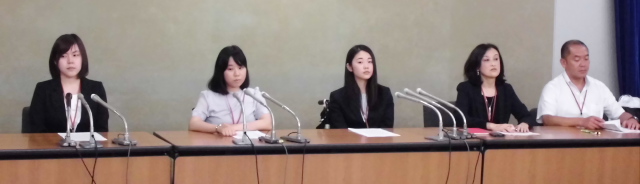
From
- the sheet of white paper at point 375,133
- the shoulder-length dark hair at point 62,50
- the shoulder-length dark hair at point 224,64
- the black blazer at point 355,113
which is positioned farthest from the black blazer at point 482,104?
the shoulder-length dark hair at point 62,50

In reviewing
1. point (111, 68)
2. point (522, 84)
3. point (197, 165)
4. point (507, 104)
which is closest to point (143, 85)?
point (111, 68)

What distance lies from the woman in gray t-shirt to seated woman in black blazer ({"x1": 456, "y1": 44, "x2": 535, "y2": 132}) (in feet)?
4.20

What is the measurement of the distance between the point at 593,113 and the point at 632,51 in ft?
4.01

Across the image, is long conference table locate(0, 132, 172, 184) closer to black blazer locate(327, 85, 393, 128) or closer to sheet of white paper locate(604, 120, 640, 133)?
black blazer locate(327, 85, 393, 128)

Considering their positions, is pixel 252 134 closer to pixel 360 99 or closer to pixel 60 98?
pixel 360 99

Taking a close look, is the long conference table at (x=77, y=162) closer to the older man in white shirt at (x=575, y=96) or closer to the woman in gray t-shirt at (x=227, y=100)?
the woman in gray t-shirt at (x=227, y=100)

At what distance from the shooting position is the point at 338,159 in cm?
381

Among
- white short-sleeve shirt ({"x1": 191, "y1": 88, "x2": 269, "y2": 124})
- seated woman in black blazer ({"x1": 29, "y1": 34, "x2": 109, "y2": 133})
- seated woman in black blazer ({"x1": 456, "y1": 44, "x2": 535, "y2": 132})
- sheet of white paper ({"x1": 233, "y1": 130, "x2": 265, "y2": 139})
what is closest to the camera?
sheet of white paper ({"x1": 233, "y1": 130, "x2": 265, "y2": 139})

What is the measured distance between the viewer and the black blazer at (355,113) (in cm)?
481

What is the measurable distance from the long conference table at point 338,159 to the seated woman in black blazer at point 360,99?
0.44 meters

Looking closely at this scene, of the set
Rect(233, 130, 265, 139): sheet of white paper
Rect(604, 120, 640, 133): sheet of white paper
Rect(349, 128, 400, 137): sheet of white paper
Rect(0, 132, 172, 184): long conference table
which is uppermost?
Rect(604, 120, 640, 133): sheet of white paper

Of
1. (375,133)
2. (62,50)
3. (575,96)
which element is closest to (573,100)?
(575,96)

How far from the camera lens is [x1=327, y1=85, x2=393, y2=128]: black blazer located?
4.81 metres

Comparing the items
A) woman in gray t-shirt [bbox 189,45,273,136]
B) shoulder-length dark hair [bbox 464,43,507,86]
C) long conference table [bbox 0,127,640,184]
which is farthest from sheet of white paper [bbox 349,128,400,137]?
shoulder-length dark hair [bbox 464,43,507,86]
